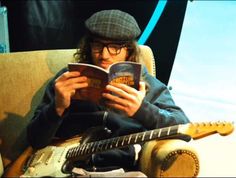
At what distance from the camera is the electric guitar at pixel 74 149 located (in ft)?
3.65

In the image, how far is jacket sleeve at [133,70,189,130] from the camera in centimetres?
128

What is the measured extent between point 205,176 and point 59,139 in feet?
2.62

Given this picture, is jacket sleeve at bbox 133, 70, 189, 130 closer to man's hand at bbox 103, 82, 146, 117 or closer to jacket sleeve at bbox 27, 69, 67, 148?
man's hand at bbox 103, 82, 146, 117

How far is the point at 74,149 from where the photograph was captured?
1337 millimetres

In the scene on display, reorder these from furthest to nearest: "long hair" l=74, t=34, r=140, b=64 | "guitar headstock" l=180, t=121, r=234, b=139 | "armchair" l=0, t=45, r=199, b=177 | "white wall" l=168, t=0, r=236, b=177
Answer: "white wall" l=168, t=0, r=236, b=177
"armchair" l=0, t=45, r=199, b=177
"long hair" l=74, t=34, r=140, b=64
"guitar headstock" l=180, t=121, r=234, b=139

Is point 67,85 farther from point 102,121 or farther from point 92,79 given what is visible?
point 102,121

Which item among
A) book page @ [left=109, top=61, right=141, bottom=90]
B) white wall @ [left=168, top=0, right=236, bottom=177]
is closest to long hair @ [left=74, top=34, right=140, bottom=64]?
book page @ [left=109, top=61, right=141, bottom=90]

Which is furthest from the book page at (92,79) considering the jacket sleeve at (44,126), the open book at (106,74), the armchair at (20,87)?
the armchair at (20,87)

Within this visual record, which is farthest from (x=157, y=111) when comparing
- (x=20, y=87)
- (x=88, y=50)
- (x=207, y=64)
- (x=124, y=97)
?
(x=207, y=64)

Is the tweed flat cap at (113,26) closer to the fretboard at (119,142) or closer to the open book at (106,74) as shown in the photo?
the open book at (106,74)

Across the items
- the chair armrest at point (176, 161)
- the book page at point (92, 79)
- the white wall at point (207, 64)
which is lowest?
the white wall at point (207, 64)

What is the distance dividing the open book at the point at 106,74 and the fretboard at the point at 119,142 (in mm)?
151

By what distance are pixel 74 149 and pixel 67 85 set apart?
0.24 m

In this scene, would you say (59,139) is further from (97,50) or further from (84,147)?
(97,50)
